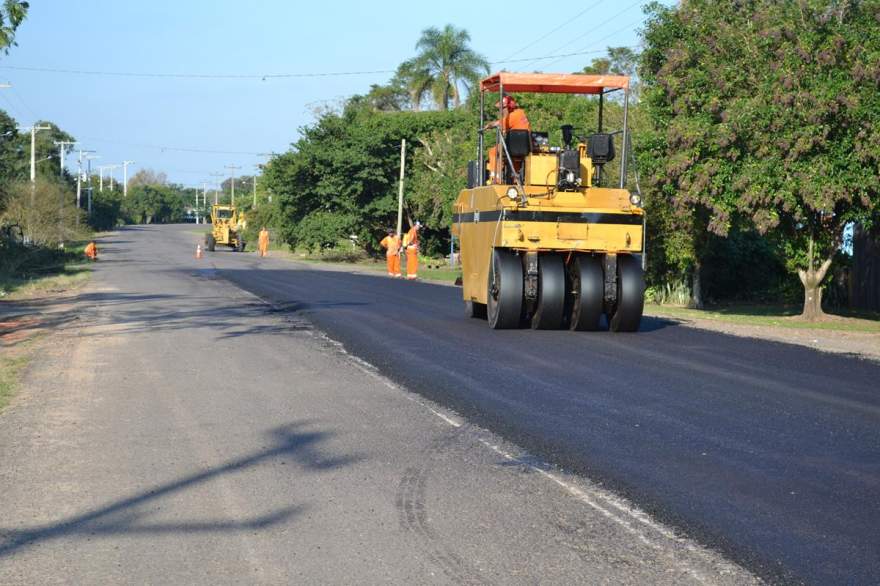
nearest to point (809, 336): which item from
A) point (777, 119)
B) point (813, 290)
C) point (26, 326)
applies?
point (777, 119)

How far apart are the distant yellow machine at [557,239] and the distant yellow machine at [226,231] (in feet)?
175

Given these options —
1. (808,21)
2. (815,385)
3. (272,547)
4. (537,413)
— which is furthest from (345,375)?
(808,21)

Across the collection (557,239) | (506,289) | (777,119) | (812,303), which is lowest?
(812,303)

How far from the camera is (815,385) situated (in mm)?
11617

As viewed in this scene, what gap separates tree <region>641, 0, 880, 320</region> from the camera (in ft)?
65.0

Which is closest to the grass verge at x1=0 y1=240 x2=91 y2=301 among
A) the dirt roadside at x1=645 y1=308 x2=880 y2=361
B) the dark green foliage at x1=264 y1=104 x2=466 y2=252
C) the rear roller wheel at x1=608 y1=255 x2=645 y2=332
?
the dark green foliage at x1=264 y1=104 x2=466 y2=252

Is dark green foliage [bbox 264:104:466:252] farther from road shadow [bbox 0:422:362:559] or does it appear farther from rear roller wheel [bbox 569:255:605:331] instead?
road shadow [bbox 0:422:362:559]

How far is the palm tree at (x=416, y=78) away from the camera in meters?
70.4

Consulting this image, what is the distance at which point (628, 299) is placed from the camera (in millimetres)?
16766

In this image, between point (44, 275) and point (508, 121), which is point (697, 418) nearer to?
point (508, 121)

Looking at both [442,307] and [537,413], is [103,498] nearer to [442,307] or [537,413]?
[537,413]

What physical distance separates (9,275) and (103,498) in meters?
26.8

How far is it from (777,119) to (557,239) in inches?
232

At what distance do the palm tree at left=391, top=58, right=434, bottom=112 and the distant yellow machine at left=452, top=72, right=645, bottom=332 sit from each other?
53097 mm
